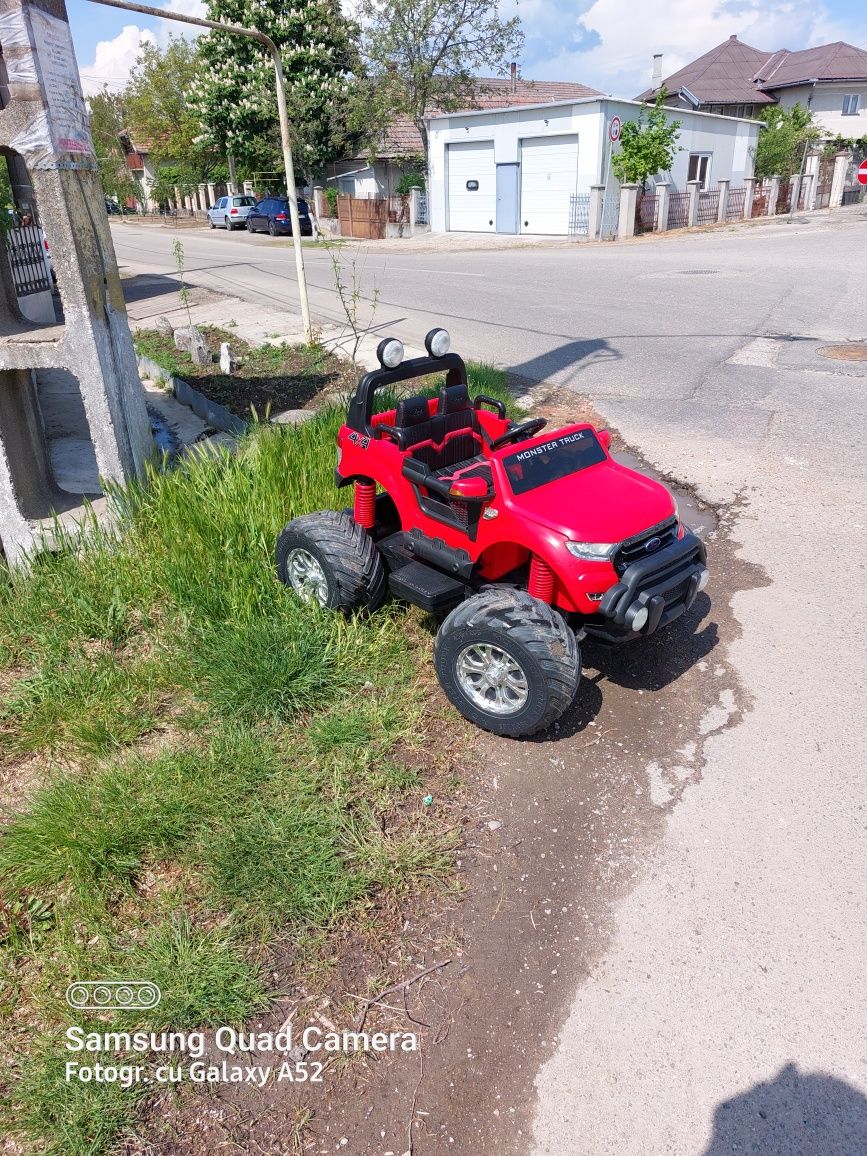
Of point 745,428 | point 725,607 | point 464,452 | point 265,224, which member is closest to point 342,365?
point 745,428

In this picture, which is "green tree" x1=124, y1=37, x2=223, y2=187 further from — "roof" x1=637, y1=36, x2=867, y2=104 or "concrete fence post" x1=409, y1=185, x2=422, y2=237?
"roof" x1=637, y1=36, x2=867, y2=104

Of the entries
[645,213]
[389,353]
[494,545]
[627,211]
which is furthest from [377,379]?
[645,213]

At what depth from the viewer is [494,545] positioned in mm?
4027

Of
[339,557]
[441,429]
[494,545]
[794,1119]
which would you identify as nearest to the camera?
[794,1119]

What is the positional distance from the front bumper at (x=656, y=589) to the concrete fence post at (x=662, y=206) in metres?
26.1

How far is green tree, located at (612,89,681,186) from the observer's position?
25.7 metres

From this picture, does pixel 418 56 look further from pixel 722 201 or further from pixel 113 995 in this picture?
pixel 113 995

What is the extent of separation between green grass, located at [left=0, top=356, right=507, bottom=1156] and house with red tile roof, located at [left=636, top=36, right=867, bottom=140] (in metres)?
46.5

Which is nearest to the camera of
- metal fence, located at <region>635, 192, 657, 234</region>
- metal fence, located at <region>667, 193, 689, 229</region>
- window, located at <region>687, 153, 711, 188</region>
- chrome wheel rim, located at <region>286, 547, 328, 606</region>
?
chrome wheel rim, located at <region>286, 547, 328, 606</region>

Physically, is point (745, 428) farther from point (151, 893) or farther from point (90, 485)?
point (151, 893)

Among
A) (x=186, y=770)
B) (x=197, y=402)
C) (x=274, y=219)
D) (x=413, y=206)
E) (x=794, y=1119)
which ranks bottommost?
(x=794, y=1119)

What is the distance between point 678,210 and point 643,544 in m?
27.9

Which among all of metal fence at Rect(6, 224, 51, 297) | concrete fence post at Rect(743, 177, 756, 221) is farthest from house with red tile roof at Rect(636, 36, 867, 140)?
metal fence at Rect(6, 224, 51, 297)

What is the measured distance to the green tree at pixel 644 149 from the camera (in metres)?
25.7
